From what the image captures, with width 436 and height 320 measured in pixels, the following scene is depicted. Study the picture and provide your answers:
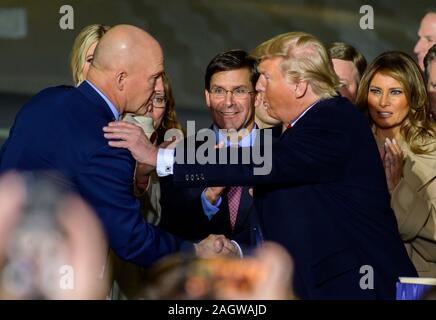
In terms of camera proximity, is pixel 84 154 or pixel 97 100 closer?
pixel 84 154

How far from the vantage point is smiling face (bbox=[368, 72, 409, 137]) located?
4.20m

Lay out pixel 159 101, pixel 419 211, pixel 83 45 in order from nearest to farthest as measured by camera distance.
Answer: pixel 419 211, pixel 83 45, pixel 159 101

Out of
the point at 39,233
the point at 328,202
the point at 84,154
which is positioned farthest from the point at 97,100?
the point at 328,202

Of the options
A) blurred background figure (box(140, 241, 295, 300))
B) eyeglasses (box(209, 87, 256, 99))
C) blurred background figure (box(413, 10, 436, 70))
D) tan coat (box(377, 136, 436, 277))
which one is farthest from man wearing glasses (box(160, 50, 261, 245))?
blurred background figure (box(413, 10, 436, 70))

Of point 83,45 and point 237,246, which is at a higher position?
point 83,45

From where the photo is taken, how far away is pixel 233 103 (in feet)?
14.5

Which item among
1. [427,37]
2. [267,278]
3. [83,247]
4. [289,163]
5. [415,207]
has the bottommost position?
[267,278]

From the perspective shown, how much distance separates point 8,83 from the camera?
7.90m

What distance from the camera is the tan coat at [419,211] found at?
3924 millimetres

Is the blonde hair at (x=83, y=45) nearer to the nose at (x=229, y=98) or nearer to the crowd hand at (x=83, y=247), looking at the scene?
the nose at (x=229, y=98)

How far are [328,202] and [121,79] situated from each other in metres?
0.76

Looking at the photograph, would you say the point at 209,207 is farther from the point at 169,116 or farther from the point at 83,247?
the point at 83,247

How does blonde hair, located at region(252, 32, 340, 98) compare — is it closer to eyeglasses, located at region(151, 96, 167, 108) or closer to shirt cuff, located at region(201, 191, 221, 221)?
shirt cuff, located at region(201, 191, 221, 221)

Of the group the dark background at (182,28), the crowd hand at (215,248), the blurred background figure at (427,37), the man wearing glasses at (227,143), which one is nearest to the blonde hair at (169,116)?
the man wearing glasses at (227,143)
